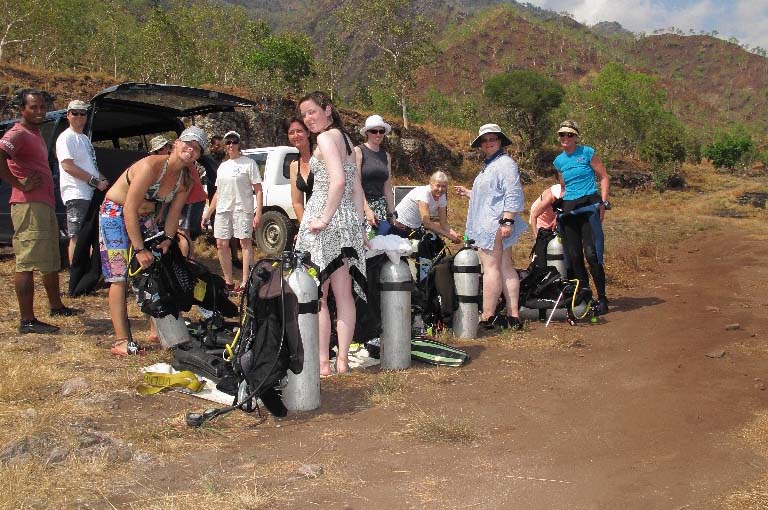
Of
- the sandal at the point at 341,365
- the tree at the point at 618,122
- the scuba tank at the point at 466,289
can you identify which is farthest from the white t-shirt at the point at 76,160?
the tree at the point at 618,122

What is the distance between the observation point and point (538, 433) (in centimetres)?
371

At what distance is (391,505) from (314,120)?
8.40ft

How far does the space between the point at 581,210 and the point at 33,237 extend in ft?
16.8

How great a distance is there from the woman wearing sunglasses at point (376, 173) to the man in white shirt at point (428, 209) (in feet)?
1.56

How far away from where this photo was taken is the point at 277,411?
3.98 m

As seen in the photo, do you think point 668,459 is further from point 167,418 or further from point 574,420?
point 167,418

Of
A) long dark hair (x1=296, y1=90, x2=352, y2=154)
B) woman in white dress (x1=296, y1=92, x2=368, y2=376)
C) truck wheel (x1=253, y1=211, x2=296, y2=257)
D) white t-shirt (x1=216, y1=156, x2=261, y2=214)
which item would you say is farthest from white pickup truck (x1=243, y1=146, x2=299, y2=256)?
long dark hair (x1=296, y1=90, x2=352, y2=154)

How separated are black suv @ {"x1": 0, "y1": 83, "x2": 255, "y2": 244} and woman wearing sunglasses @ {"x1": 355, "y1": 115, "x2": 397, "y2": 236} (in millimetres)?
1821

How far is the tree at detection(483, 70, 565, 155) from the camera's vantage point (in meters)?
56.5

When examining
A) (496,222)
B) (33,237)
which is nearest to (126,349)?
(33,237)

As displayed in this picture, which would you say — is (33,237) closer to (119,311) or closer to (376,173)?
(119,311)

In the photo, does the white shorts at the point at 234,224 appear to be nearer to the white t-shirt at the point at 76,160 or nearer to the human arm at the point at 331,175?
the white t-shirt at the point at 76,160

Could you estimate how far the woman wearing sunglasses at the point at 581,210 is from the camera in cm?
698

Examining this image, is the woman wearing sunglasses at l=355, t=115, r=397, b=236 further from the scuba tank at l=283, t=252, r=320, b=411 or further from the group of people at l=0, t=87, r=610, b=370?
the scuba tank at l=283, t=252, r=320, b=411
